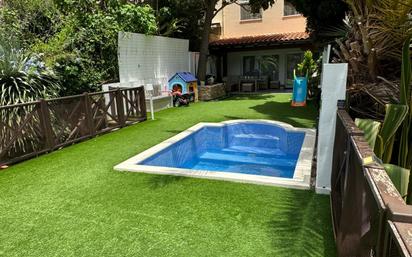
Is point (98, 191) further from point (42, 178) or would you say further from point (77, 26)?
point (77, 26)

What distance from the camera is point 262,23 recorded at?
21562 mm

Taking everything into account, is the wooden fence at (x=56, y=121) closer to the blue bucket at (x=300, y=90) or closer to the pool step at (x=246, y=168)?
the pool step at (x=246, y=168)

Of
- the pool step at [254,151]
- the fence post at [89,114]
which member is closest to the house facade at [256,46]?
the pool step at [254,151]

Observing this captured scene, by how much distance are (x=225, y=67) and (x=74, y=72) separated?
14.1 meters

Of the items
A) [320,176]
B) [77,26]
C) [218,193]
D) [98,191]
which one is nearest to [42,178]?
[98,191]

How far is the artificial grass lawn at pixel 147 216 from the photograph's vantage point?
10.8 feet

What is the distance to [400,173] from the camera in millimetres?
2357

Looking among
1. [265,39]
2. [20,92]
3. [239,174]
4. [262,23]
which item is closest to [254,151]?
[239,174]

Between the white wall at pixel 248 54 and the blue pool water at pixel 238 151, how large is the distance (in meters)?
12.6

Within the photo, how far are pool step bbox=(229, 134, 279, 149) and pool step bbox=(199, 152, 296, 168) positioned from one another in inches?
36.4

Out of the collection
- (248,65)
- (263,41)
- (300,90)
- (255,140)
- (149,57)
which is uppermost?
(263,41)

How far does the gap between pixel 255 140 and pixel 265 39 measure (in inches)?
477

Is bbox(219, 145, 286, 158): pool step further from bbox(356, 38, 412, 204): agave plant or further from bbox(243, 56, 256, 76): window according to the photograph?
bbox(243, 56, 256, 76): window

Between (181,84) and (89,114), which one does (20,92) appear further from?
(181,84)
